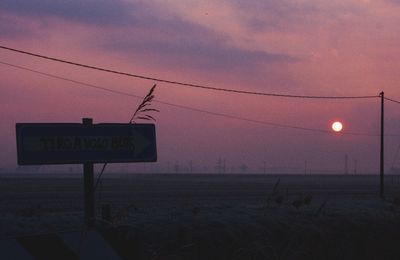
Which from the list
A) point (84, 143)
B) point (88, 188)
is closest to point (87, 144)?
point (84, 143)

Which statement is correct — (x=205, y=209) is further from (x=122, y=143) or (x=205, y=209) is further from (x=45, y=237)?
(x=45, y=237)

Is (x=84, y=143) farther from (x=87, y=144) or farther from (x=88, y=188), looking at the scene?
(x=88, y=188)

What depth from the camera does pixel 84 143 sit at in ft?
21.3

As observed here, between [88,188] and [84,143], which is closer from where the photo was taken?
[84,143]

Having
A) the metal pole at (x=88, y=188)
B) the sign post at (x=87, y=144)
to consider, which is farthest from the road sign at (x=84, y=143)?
the metal pole at (x=88, y=188)

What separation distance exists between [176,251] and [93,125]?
5716 mm

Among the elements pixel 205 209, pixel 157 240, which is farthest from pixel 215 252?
pixel 205 209

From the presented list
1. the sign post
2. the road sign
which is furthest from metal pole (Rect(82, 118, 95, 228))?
the road sign

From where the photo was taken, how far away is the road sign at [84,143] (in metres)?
6.18

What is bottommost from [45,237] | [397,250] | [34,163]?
[397,250]

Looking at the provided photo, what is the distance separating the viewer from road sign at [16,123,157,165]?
618cm

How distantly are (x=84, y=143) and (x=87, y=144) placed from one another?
0.03 m

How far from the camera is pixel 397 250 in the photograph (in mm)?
14375

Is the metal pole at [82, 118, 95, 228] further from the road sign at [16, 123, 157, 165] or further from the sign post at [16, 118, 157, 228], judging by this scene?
the road sign at [16, 123, 157, 165]
